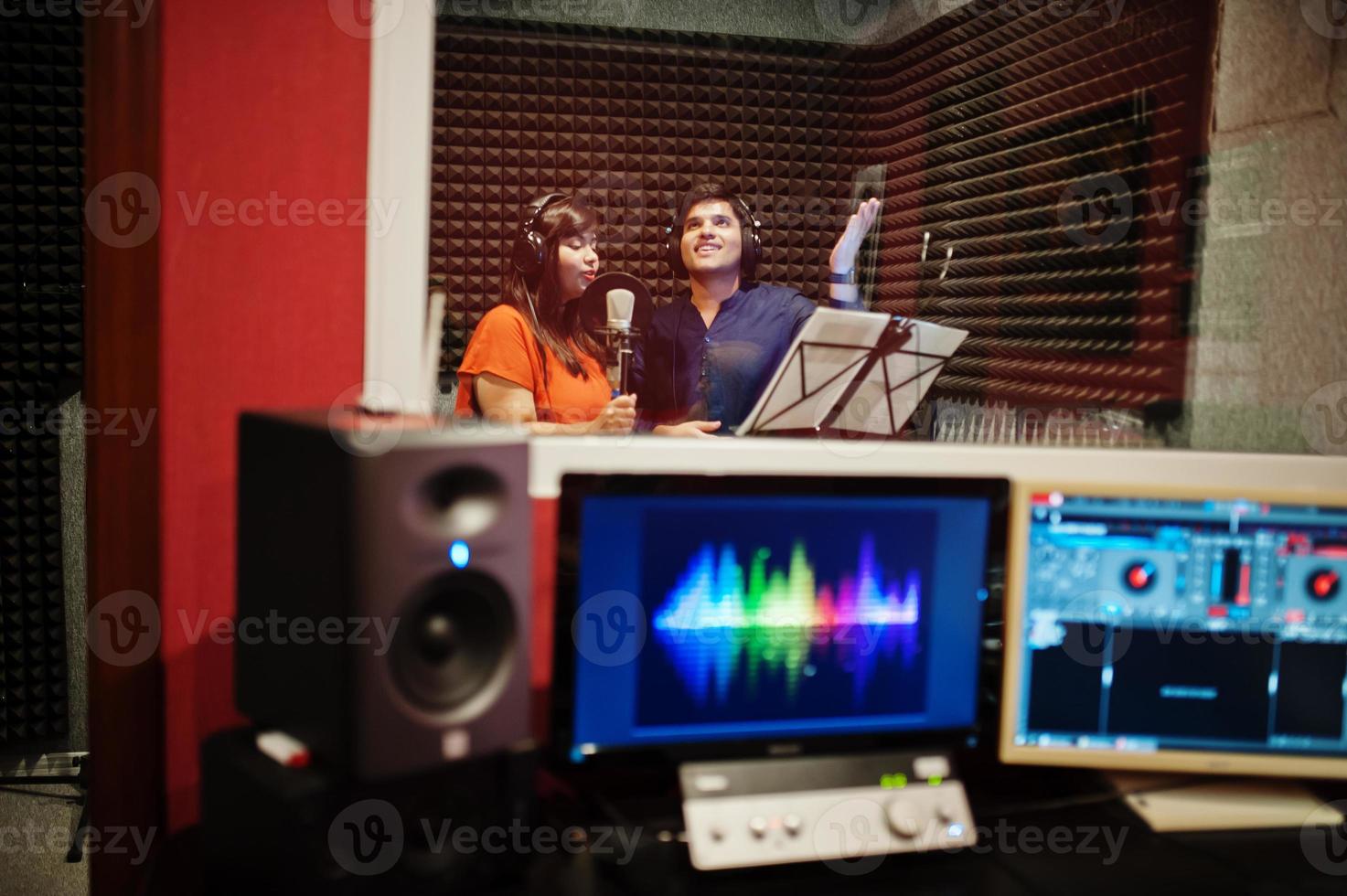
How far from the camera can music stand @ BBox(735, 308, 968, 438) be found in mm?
1631

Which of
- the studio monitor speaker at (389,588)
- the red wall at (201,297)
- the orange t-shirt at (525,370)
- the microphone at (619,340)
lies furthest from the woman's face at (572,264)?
the studio monitor speaker at (389,588)

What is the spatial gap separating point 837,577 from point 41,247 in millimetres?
2743

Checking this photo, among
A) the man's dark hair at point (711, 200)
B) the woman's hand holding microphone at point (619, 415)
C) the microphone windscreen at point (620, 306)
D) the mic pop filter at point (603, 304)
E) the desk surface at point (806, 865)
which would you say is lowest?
the desk surface at point (806, 865)

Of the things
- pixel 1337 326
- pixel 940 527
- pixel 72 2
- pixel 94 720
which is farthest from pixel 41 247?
pixel 1337 326

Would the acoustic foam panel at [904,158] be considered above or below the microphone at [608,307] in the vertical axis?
above

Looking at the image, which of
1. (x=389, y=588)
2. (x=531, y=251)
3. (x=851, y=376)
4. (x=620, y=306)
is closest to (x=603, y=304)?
(x=531, y=251)

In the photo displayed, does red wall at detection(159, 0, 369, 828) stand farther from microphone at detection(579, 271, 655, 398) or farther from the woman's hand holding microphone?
microphone at detection(579, 271, 655, 398)

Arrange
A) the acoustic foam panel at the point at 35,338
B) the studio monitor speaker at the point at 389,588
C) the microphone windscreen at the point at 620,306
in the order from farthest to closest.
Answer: the acoustic foam panel at the point at 35,338 < the microphone windscreen at the point at 620,306 < the studio monitor speaker at the point at 389,588

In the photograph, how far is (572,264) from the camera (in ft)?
8.79

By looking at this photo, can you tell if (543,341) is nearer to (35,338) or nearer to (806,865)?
(35,338)

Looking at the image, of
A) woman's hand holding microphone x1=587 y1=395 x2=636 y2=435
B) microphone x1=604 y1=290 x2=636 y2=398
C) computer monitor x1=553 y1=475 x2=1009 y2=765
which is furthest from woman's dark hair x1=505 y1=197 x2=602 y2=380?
computer monitor x1=553 y1=475 x2=1009 y2=765

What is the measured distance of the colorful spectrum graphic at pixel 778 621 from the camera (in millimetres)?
1109

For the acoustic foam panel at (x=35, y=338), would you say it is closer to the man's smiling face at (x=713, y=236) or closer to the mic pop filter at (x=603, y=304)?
the mic pop filter at (x=603, y=304)

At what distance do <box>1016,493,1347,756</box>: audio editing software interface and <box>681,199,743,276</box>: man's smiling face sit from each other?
1.64 m
